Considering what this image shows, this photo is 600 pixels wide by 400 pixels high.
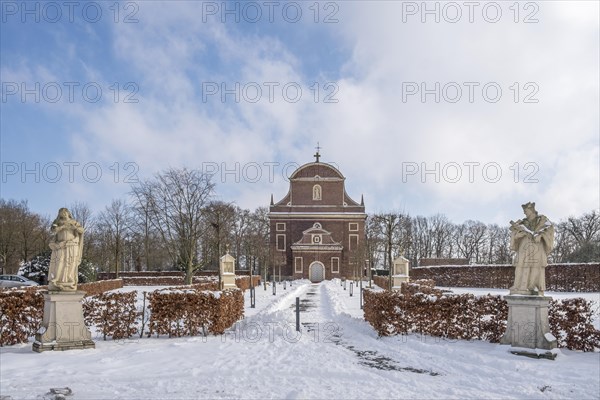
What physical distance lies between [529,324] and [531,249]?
1485 mm

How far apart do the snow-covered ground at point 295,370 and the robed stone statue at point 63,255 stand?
1471 mm

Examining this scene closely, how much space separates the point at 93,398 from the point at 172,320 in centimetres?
492

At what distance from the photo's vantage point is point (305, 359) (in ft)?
28.9

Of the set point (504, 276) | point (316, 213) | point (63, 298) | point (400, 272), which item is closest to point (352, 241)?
point (316, 213)

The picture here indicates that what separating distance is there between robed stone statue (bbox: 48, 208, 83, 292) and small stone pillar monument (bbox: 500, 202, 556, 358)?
918 cm

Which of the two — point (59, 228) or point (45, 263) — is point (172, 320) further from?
point (45, 263)

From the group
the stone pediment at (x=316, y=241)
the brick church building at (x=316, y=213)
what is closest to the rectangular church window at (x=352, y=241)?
the brick church building at (x=316, y=213)

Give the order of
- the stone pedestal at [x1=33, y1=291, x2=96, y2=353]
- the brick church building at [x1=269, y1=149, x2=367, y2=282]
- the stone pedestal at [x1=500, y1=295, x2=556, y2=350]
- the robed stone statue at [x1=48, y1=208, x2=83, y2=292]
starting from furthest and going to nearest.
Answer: the brick church building at [x1=269, y1=149, x2=367, y2=282]
the robed stone statue at [x1=48, y1=208, x2=83, y2=292]
the stone pedestal at [x1=33, y1=291, x2=96, y2=353]
the stone pedestal at [x1=500, y1=295, x2=556, y2=350]

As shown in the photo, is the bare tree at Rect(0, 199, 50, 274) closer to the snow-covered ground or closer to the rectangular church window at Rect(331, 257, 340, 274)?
the rectangular church window at Rect(331, 257, 340, 274)

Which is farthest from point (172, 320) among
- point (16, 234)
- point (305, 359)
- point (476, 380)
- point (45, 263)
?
point (16, 234)

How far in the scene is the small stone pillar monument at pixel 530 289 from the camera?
9398 millimetres

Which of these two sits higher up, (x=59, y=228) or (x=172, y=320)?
(x=59, y=228)

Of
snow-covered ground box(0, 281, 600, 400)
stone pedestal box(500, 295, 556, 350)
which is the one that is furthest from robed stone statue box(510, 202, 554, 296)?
snow-covered ground box(0, 281, 600, 400)

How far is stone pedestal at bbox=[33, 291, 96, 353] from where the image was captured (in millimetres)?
9722
